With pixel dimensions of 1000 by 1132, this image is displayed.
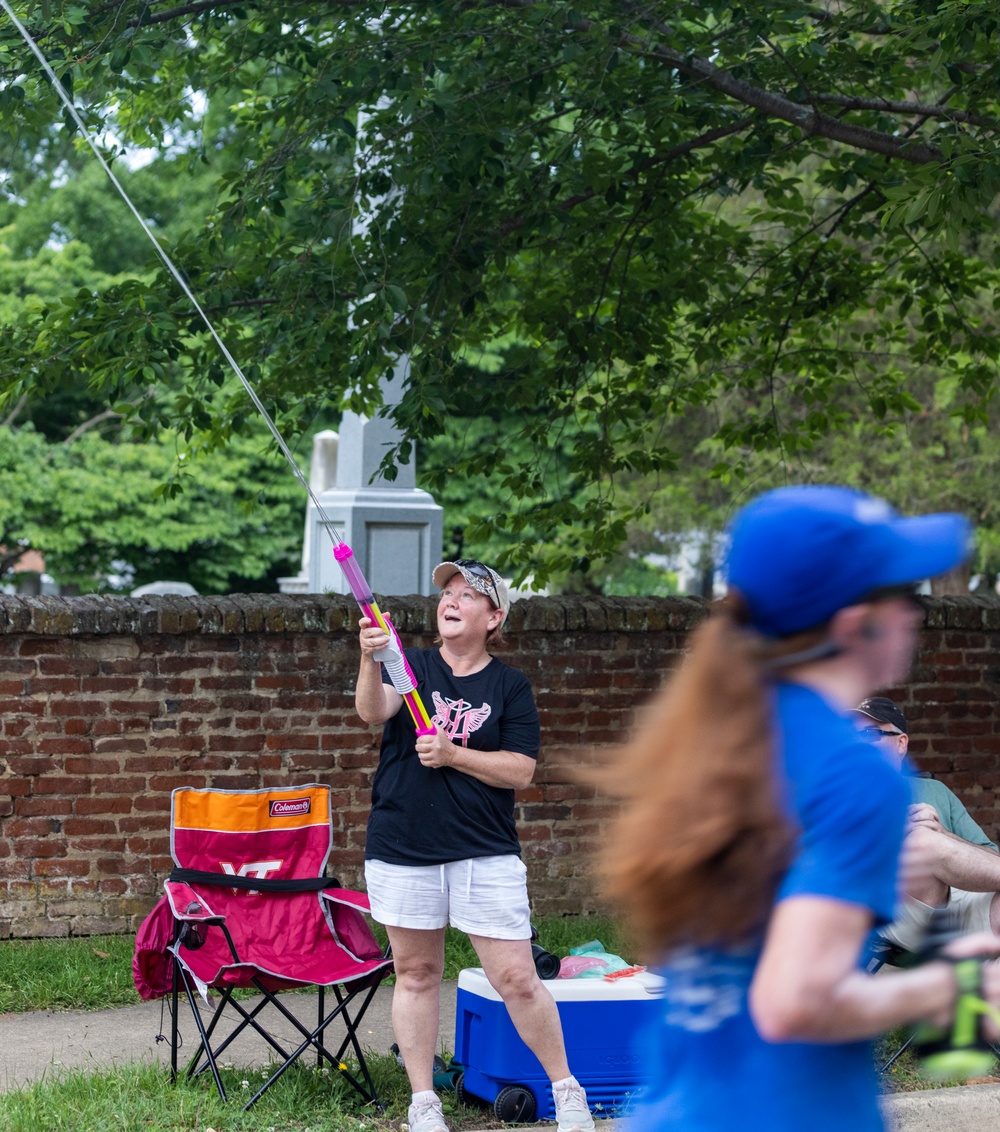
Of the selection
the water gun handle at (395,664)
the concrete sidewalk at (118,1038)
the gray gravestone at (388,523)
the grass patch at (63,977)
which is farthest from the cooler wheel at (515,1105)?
the gray gravestone at (388,523)

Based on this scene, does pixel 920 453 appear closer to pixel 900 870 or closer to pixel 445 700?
pixel 445 700

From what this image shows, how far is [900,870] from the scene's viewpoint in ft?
5.41

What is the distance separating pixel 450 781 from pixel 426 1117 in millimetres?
1028

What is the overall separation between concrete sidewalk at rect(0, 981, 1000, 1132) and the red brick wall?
1157 millimetres

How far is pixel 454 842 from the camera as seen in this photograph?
4328 millimetres

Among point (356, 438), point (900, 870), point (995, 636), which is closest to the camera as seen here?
point (900, 870)

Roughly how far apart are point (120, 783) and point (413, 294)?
2.93m

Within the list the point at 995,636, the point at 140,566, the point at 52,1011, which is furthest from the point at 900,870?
the point at 140,566

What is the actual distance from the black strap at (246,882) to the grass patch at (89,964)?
1284 millimetres

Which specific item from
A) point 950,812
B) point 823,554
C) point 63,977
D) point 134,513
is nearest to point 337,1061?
point 63,977

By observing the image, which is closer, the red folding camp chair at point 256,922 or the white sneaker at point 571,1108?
the white sneaker at point 571,1108

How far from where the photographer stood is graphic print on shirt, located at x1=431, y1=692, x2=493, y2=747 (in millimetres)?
4398

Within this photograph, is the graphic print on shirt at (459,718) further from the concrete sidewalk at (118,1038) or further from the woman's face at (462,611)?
the concrete sidewalk at (118,1038)

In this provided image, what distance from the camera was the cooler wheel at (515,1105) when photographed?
4.56 m
